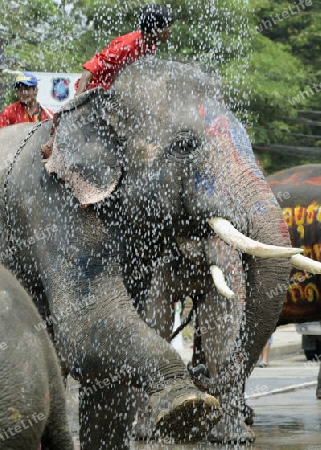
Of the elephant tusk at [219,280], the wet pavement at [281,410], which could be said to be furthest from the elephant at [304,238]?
the elephant tusk at [219,280]

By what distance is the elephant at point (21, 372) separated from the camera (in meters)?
3.86

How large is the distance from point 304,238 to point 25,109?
3.62m

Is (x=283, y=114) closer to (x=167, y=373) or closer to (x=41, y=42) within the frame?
(x=41, y=42)

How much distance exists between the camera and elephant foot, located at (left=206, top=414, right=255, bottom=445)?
8.45 m

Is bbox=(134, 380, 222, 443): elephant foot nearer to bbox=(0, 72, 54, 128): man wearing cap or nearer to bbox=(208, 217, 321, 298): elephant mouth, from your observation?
bbox=(208, 217, 321, 298): elephant mouth

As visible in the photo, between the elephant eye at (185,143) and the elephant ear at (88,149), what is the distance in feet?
1.07

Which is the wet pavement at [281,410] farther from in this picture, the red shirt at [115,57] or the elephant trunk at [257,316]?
the red shirt at [115,57]

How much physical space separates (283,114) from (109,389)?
17.1 m

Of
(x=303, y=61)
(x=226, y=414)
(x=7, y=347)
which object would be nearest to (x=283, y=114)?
(x=303, y=61)

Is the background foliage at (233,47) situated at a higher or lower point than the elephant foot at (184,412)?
lower

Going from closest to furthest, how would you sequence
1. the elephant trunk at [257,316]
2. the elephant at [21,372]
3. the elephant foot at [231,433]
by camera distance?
the elephant at [21,372] < the elephant trunk at [257,316] < the elephant foot at [231,433]

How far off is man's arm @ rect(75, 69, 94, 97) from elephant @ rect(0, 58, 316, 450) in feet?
0.73

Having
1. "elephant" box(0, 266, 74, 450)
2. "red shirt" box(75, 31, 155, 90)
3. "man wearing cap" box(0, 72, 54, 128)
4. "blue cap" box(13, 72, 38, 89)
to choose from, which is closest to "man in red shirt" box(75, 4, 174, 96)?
"red shirt" box(75, 31, 155, 90)

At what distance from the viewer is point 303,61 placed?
26.5m
